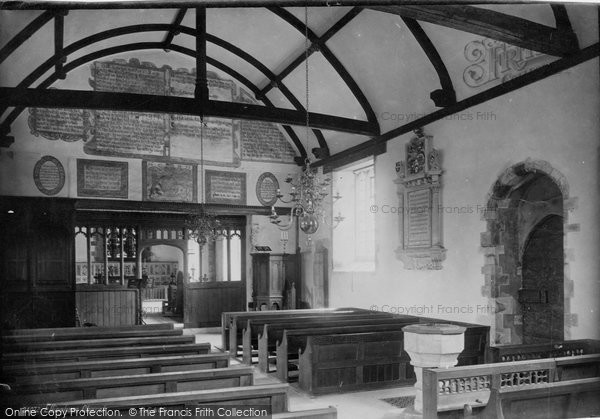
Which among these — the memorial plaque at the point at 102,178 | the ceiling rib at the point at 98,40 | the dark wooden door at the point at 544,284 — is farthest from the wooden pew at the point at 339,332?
the memorial plaque at the point at 102,178

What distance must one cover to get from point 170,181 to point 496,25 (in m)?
8.55

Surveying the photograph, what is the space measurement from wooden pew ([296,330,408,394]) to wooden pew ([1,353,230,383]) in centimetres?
141

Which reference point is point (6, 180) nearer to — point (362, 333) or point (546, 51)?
point (362, 333)

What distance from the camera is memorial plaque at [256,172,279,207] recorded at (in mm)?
13197

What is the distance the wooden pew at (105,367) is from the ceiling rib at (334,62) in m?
6.00

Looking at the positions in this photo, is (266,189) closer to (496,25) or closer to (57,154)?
(57,154)

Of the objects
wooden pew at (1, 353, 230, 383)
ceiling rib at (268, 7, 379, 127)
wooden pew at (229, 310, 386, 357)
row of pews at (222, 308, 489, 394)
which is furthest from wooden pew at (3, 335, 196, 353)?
ceiling rib at (268, 7, 379, 127)

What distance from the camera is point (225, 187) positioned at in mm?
12875

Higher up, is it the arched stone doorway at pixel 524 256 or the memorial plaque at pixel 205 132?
the memorial plaque at pixel 205 132

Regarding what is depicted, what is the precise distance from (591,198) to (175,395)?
515 cm

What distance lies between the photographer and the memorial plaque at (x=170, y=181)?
12.1 meters

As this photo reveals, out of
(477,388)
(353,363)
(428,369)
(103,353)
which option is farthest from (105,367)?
(477,388)

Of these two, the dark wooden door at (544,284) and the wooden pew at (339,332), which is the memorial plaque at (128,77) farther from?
the dark wooden door at (544,284)

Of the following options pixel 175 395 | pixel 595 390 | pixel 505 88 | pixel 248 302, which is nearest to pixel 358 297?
pixel 248 302
